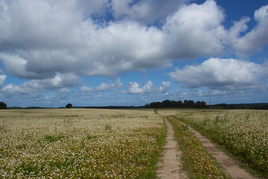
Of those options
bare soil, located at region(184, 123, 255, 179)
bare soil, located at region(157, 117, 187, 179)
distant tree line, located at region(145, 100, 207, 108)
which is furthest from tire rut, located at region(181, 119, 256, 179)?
distant tree line, located at region(145, 100, 207, 108)

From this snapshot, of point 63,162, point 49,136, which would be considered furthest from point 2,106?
point 63,162

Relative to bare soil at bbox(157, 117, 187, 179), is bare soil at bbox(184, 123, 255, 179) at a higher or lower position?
lower

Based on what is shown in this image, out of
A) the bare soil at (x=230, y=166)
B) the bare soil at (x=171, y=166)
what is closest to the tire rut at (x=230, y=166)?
the bare soil at (x=230, y=166)

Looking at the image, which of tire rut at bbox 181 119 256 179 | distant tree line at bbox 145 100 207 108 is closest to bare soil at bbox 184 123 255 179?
tire rut at bbox 181 119 256 179

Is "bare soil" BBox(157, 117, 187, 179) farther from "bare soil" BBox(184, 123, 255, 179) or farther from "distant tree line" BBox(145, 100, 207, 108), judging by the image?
"distant tree line" BBox(145, 100, 207, 108)

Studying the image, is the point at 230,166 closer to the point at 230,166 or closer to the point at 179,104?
the point at 230,166

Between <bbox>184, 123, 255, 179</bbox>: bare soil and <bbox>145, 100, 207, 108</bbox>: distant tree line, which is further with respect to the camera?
<bbox>145, 100, 207, 108</bbox>: distant tree line

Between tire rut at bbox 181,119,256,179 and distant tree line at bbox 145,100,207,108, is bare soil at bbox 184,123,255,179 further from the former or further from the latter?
distant tree line at bbox 145,100,207,108

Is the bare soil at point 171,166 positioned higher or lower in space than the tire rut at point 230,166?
higher

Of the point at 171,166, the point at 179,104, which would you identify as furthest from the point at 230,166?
the point at 179,104

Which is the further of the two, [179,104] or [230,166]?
[179,104]

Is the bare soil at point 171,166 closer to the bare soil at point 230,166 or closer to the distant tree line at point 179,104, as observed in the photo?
the bare soil at point 230,166

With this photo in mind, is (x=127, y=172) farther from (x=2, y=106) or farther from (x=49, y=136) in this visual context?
(x=2, y=106)

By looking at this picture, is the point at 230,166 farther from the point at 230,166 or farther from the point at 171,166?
the point at 171,166
